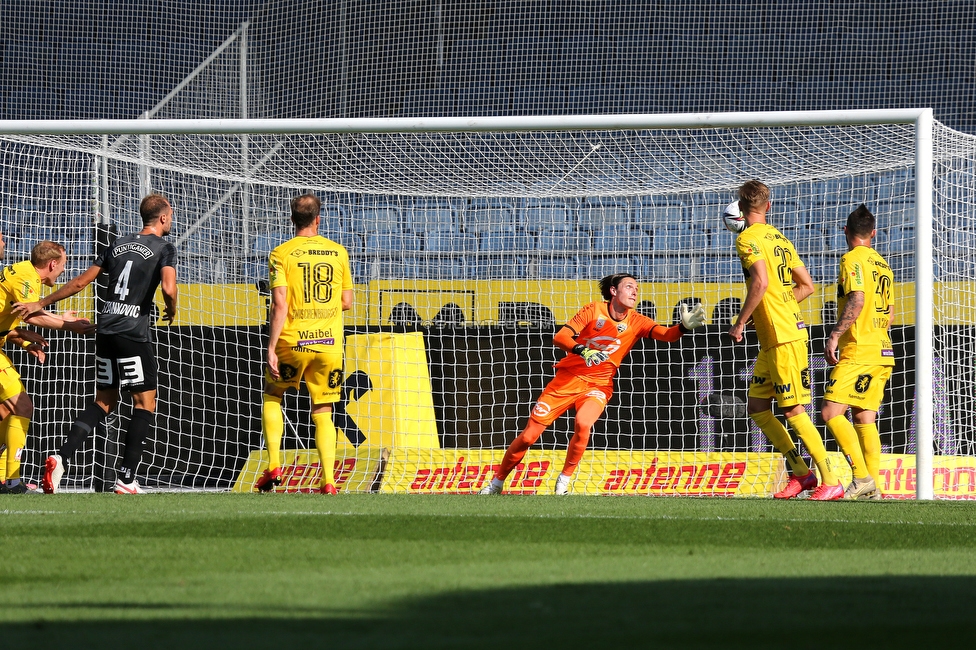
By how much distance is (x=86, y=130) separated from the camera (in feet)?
29.3

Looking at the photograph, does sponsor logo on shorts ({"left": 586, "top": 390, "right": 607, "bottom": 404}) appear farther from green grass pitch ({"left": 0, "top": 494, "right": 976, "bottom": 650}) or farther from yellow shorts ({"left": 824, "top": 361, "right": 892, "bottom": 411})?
green grass pitch ({"left": 0, "top": 494, "right": 976, "bottom": 650})

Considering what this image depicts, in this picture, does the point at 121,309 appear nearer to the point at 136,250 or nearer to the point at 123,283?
the point at 123,283

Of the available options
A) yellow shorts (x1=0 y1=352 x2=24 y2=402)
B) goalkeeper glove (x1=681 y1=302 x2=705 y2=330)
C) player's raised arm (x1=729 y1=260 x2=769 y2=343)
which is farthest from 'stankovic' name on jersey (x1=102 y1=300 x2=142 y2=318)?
player's raised arm (x1=729 y1=260 x2=769 y2=343)

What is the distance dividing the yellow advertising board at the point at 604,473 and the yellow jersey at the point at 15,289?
277 centimetres

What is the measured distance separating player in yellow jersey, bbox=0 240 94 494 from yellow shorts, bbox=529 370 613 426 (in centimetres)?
289

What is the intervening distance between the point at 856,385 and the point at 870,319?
0.43m

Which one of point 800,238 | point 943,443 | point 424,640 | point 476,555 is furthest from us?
point 800,238

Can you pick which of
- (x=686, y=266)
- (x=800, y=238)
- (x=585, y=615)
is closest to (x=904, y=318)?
(x=800, y=238)

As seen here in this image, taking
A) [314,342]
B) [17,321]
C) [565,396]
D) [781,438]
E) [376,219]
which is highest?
[376,219]

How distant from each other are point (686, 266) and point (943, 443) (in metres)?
4.23

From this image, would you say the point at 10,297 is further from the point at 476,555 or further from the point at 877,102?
the point at 877,102

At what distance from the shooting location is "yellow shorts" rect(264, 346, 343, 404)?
7.45m

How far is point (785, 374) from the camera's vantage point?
716cm

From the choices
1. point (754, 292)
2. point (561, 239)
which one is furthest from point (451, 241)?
point (754, 292)
